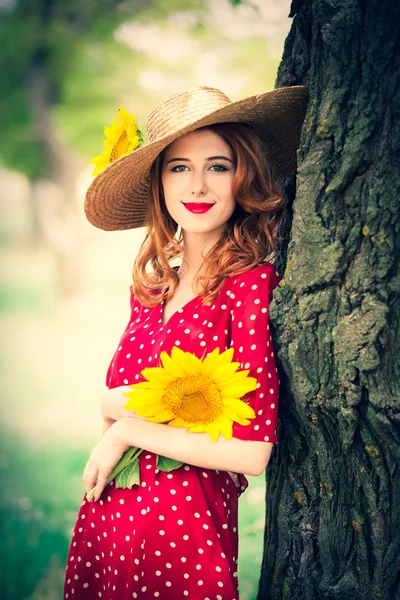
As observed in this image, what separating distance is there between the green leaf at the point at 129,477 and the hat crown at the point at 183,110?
2.77ft

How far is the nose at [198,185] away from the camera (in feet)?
5.35

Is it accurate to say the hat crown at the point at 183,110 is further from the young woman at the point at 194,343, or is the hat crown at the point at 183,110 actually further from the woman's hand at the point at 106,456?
the woman's hand at the point at 106,456

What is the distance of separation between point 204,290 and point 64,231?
5.04 meters

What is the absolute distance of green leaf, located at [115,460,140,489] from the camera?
1.60 metres

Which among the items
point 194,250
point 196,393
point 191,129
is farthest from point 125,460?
point 191,129

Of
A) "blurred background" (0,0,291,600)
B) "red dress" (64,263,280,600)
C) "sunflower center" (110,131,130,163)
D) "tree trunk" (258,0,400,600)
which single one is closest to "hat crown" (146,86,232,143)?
"sunflower center" (110,131,130,163)

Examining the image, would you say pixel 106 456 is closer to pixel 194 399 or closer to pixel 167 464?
pixel 167 464

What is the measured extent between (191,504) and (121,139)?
1.01 metres

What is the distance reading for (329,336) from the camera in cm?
148

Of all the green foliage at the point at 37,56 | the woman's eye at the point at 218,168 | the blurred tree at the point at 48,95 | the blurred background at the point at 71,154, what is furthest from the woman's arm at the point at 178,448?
the green foliage at the point at 37,56

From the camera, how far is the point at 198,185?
5.35 feet

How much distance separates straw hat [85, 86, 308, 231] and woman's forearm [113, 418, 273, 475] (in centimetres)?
66

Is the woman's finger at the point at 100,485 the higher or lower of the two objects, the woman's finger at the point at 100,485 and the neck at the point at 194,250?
the lower

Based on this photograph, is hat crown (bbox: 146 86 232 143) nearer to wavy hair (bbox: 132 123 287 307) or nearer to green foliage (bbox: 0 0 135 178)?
wavy hair (bbox: 132 123 287 307)
